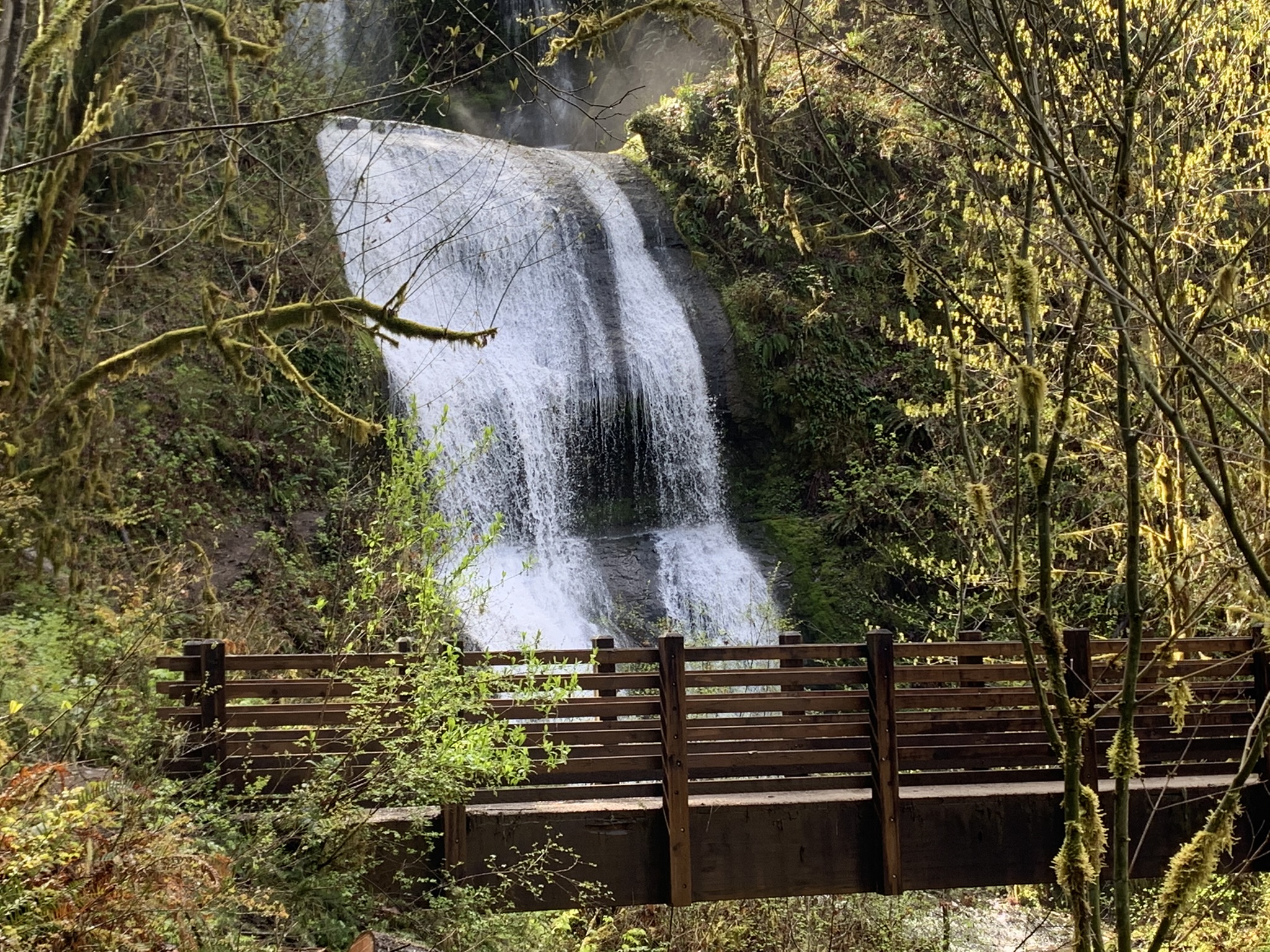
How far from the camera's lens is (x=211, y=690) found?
5.47 metres

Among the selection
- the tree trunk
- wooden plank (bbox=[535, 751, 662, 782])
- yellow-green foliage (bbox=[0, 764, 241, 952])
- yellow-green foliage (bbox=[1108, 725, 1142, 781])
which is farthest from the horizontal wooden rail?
yellow-green foliage (bbox=[1108, 725, 1142, 781])

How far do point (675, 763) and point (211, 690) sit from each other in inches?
102

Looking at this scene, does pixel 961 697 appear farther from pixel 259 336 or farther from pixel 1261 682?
pixel 259 336

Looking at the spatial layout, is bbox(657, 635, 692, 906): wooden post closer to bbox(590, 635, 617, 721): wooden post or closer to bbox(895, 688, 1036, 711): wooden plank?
bbox(590, 635, 617, 721): wooden post

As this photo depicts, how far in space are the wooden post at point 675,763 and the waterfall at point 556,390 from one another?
8.00m

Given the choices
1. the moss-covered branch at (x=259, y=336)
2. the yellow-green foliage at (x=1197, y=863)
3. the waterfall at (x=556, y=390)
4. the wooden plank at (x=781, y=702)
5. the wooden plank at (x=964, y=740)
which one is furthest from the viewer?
the waterfall at (x=556, y=390)

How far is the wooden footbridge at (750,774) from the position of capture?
5715 mm

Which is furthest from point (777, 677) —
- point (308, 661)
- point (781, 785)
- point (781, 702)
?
point (308, 661)

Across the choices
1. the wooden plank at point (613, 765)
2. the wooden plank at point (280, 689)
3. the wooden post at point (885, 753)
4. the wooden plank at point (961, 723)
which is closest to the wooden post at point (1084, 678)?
the wooden plank at point (961, 723)

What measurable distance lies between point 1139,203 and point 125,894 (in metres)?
6.59

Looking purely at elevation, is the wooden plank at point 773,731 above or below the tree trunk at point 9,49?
below

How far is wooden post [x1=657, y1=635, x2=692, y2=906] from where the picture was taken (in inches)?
225

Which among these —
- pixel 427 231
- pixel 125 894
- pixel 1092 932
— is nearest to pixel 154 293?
pixel 427 231

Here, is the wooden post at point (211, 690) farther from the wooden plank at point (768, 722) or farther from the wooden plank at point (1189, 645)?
the wooden plank at point (1189, 645)
